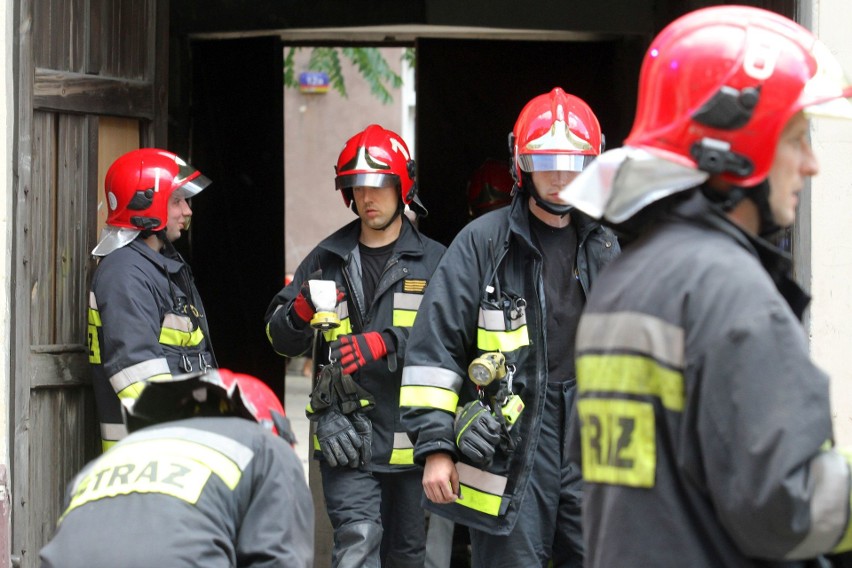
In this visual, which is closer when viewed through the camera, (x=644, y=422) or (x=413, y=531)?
(x=644, y=422)

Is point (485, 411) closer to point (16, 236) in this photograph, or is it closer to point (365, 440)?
point (365, 440)

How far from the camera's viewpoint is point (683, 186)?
2217 mm

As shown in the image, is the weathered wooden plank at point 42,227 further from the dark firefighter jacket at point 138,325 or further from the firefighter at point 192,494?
the firefighter at point 192,494

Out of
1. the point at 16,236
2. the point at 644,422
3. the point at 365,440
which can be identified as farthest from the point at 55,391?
the point at 644,422

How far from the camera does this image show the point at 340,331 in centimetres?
522

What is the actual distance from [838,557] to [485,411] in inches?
72.8

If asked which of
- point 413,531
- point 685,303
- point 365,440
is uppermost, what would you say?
point 685,303

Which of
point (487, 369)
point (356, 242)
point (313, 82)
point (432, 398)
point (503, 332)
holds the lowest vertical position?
point (432, 398)

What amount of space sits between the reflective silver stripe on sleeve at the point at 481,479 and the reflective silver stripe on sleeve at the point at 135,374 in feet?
5.04

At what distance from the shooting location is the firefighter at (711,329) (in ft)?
6.46

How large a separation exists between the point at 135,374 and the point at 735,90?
3329 mm

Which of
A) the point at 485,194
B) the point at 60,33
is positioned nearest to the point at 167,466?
the point at 60,33

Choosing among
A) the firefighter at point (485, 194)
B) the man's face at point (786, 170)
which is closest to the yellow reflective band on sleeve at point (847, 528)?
the man's face at point (786, 170)

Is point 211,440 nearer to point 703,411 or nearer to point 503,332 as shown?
point 703,411
